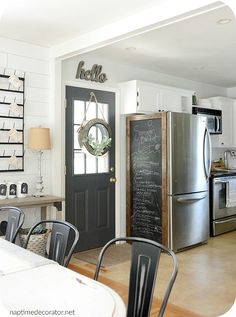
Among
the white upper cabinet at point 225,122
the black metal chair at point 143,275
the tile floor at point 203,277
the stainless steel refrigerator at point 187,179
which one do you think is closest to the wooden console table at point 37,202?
the tile floor at point 203,277

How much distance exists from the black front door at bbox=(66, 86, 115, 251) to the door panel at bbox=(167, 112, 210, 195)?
2.83ft

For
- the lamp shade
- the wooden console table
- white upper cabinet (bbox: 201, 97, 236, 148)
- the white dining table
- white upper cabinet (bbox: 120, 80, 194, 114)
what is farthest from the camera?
white upper cabinet (bbox: 201, 97, 236, 148)

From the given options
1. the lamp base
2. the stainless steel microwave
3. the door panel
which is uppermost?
the stainless steel microwave

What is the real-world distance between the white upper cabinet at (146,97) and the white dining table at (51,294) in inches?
131

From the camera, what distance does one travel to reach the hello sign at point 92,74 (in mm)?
4480

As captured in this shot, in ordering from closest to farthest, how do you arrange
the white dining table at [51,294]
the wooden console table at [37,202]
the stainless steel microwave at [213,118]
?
the white dining table at [51,294]
the wooden console table at [37,202]
the stainless steel microwave at [213,118]

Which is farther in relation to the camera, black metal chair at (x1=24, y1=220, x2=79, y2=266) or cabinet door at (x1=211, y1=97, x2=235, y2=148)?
cabinet door at (x1=211, y1=97, x2=235, y2=148)

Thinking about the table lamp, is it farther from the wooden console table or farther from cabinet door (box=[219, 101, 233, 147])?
cabinet door (box=[219, 101, 233, 147])

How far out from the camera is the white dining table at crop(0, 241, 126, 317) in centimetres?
130

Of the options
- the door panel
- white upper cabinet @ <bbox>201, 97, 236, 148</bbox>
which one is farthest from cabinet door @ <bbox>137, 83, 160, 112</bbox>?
white upper cabinet @ <bbox>201, 97, 236, 148</bbox>

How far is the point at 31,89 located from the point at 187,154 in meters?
2.12

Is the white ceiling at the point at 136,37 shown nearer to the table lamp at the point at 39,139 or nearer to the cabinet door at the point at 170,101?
the cabinet door at the point at 170,101

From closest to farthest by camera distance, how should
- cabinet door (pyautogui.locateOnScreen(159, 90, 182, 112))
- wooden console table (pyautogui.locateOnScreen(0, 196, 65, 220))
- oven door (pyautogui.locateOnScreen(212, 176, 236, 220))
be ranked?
wooden console table (pyautogui.locateOnScreen(0, 196, 65, 220)), cabinet door (pyautogui.locateOnScreen(159, 90, 182, 112)), oven door (pyautogui.locateOnScreen(212, 176, 236, 220))

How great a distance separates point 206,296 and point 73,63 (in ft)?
10.0
